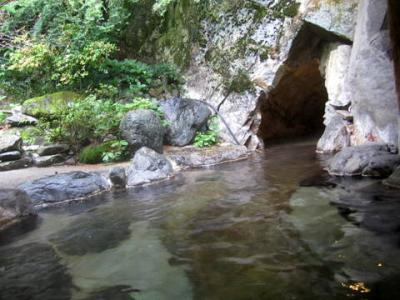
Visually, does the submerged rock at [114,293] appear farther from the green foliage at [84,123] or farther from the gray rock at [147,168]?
the green foliage at [84,123]

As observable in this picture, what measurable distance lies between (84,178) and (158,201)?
7.47 ft

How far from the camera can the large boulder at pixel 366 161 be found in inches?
278

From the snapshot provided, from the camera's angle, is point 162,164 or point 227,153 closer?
point 162,164

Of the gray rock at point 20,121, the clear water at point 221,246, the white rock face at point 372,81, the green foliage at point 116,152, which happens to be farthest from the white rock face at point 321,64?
the gray rock at point 20,121

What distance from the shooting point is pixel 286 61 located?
1141 cm

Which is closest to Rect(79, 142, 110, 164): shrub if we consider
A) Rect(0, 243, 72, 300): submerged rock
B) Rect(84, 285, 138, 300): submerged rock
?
Rect(0, 243, 72, 300): submerged rock

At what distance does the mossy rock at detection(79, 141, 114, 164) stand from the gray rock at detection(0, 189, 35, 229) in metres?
2.99

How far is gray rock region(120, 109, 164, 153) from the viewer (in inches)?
398

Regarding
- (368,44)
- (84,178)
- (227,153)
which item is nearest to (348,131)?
(368,44)

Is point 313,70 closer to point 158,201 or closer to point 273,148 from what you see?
point 273,148

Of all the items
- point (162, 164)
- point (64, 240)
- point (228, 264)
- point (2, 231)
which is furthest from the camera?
point (162, 164)

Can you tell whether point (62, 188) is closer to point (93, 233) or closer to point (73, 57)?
point (93, 233)

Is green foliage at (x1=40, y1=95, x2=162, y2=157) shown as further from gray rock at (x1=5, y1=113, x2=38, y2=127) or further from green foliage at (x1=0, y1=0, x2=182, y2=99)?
green foliage at (x1=0, y1=0, x2=182, y2=99)

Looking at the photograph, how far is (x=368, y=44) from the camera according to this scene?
8.76 meters
